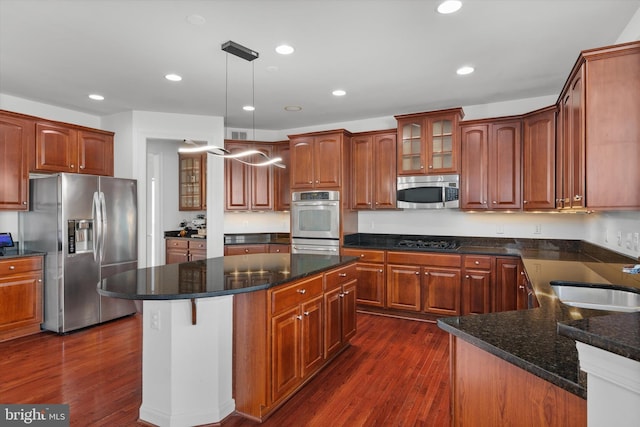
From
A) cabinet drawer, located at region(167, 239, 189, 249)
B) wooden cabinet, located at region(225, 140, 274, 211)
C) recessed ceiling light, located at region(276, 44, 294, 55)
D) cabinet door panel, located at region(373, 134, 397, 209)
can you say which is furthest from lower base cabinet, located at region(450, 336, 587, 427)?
cabinet drawer, located at region(167, 239, 189, 249)

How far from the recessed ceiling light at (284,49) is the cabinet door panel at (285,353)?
80.4 inches

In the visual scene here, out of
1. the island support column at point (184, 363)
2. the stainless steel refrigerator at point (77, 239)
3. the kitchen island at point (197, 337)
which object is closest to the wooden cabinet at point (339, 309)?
the kitchen island at point (197, 337)

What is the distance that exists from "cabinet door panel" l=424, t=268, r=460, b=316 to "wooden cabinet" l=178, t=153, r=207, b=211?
12.6ft

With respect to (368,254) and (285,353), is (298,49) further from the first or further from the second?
(368,254)

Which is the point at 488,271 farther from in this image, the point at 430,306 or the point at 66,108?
the point at 66,108

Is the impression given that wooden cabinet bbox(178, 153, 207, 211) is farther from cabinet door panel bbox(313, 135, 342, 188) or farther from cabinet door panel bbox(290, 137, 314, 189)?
cabinet door panel bbox(313, 135, 342, 188)

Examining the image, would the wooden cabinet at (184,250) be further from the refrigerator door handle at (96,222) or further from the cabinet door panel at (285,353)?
the cabinet door panel at (285,353)

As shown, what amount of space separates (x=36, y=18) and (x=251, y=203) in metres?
3.45

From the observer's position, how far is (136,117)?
15.5ft

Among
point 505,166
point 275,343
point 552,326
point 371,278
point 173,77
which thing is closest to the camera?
point 552,326

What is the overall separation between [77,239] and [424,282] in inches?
158

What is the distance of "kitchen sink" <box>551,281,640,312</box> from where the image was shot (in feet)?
6.66

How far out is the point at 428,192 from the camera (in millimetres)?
4500

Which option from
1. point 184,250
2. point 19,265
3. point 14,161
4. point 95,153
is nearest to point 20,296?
point 19,265
